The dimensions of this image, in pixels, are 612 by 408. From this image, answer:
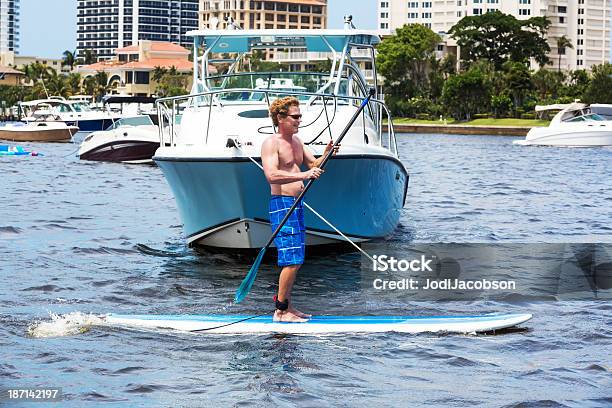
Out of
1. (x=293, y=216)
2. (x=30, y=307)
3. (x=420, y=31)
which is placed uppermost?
(x=420, y=31)

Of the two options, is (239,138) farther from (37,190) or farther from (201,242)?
(37,190)

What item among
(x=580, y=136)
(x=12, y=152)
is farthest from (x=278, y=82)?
(x=580, y=136)

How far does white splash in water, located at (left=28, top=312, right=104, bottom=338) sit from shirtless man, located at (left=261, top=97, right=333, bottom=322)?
195 cm

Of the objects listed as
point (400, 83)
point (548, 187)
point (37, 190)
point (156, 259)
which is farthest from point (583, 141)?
point (400, 83)

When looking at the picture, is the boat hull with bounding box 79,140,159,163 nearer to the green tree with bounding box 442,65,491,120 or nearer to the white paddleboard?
the white paddleboard

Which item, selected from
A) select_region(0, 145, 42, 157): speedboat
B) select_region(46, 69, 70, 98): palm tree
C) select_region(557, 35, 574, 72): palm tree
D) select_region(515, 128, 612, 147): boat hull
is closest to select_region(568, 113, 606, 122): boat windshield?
select_region(515, 128, 612, 147): boat hull

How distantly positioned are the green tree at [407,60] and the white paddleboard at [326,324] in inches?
4666

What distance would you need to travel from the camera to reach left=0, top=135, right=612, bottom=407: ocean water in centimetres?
942

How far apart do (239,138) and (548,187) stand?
2051 centimetres

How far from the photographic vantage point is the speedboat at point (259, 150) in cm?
1507

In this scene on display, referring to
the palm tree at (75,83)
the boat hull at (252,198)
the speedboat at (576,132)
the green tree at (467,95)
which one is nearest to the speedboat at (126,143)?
the boat hull at (252,198)

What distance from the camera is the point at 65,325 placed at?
11484 millimetres

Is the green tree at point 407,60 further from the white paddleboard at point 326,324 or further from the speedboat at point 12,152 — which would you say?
the white paddleboard at point 326,324

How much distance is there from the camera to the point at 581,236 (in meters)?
20.2
